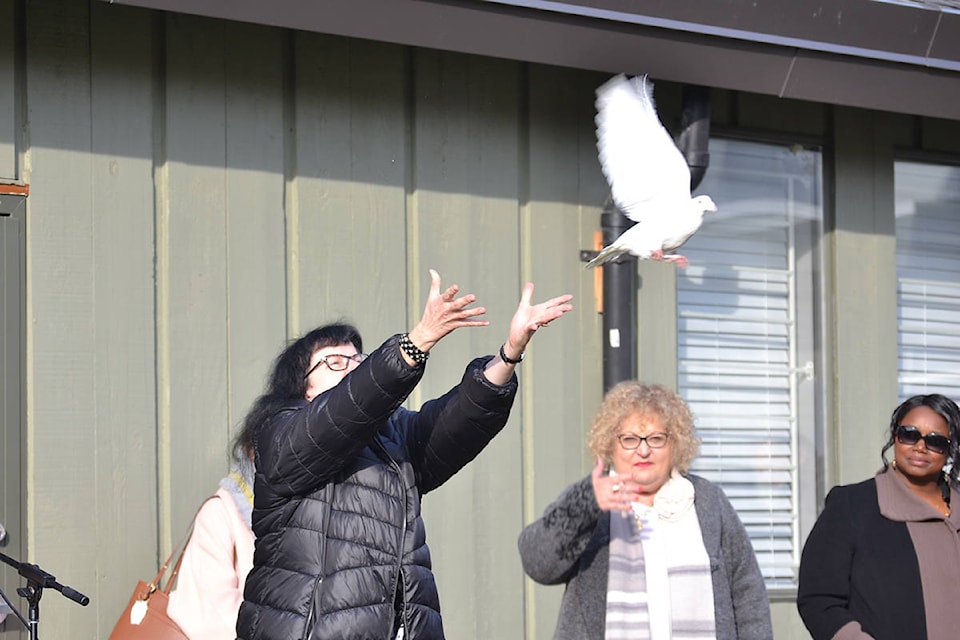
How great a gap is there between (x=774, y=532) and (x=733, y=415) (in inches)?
21.9

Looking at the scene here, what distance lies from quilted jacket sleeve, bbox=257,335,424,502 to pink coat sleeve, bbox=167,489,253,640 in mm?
823

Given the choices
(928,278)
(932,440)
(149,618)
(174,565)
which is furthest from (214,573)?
(928,278)

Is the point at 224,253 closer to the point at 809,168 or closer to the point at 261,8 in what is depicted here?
the point at 261,8

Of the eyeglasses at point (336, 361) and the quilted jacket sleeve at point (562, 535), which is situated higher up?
the eyeglasses at point (336, 361)

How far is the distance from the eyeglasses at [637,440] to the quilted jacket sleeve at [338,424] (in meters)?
1.17

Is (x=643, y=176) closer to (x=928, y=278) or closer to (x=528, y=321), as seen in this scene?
(x=528, y=321)

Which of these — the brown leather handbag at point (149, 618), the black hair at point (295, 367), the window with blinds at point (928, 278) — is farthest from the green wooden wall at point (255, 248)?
the black hair at point (295, 367)

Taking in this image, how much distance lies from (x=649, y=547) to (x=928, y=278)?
3126mm

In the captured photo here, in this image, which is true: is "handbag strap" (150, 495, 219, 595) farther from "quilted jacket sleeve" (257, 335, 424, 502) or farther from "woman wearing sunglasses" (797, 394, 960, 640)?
"woman wearing sunglasses" (797, 394, 960, 640)

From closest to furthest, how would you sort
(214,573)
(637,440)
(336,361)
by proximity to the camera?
1. (336,361)
2. (214,573)
3. (637,440)

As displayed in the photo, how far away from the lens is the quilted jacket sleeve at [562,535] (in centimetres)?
390

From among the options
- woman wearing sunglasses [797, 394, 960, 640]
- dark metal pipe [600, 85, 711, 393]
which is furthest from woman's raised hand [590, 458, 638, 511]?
dark metal pipe [600, 85, 711, 393]

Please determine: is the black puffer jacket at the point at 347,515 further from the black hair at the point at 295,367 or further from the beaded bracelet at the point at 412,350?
the black hair at the point at 295,367

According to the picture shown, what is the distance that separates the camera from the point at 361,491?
132 inches
